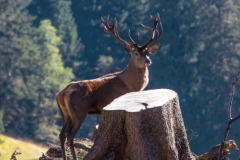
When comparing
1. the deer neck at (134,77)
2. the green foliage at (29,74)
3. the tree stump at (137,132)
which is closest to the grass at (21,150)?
the deer neck at (134,77)

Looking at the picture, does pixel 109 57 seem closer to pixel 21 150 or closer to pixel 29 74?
pixel 29 74

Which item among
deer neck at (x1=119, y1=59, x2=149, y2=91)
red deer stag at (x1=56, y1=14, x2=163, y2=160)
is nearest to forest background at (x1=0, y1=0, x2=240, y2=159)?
deer neck at (x1=119, y1=59, x2=149, y2=91)

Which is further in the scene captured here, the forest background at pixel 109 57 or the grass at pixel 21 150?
the forest background at pixel 109 57

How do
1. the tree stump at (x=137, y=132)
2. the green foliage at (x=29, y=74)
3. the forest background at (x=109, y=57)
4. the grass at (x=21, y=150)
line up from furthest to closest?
1. the green foliage at (x=29, y=74)
2. the forest background at (x=109, y=57)
3. the grass at (x=21, y=150)
4. the tree stump at (x=137, y=132)

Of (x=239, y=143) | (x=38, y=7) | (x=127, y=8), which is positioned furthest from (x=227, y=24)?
(x=38, y=7)

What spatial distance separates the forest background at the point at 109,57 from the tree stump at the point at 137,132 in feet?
109

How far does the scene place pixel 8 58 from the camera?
2073 inches

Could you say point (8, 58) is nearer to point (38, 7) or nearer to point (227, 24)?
point (38, 7)

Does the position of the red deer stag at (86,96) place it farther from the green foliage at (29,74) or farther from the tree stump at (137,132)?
the green foliage at (29,74)

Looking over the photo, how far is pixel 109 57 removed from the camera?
5306 centimetres

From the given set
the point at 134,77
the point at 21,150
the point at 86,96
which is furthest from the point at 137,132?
the point at 21,150

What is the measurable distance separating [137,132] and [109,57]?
4488 centimetres

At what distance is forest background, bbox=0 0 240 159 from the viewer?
46.5m

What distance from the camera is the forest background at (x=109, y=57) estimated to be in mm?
46531
